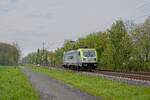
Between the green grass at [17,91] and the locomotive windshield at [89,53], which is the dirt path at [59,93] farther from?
the locomotive windshield at [89,53]

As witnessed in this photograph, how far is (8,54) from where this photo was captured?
125 metres

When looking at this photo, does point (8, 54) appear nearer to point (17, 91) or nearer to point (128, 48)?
point (128, 48)

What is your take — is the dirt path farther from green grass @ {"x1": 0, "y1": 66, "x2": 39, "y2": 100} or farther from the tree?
the tree

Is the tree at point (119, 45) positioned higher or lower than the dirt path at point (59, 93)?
higher

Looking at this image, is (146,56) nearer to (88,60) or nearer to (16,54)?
(88,60)

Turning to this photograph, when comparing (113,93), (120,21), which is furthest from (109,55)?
(113,93)

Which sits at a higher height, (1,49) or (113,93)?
(1,49)

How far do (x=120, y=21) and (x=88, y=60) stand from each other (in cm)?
1067

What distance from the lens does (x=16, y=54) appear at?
5064 inches

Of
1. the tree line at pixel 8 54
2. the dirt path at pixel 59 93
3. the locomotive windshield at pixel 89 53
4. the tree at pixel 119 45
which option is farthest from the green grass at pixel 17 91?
the tree line at pixel 8 54

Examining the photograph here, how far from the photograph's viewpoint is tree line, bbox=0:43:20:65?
401ft

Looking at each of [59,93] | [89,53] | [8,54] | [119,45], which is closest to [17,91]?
[59,93]

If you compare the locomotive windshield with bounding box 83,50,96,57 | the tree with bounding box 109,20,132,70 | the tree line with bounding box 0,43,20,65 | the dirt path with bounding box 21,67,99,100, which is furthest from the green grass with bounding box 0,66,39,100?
the tree line with bounding box 0,43,20,65

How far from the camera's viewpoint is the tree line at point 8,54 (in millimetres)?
122300
